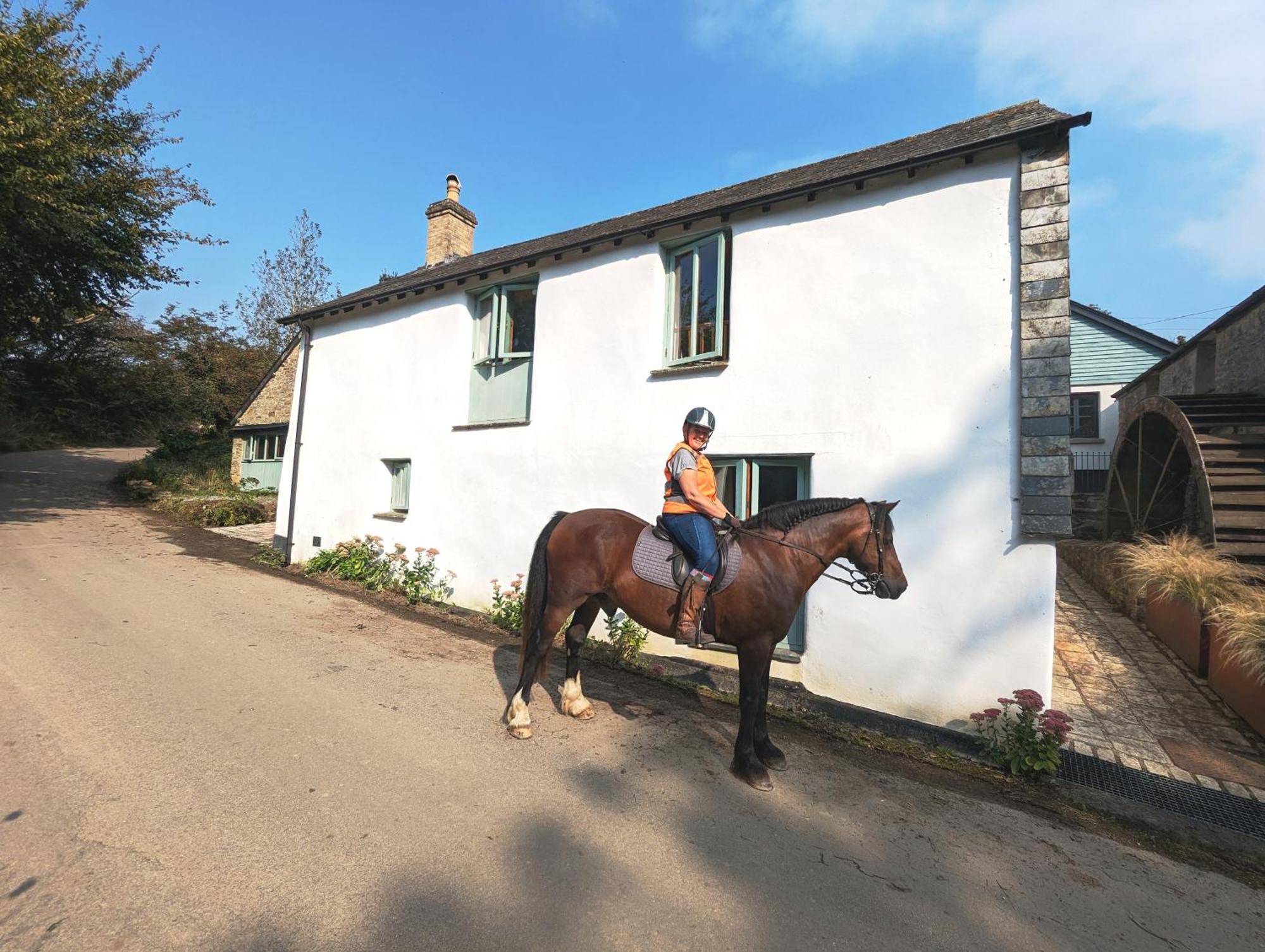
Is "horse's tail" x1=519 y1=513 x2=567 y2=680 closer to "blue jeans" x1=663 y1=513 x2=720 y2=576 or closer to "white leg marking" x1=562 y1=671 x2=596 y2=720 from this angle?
"white leg marking" x1=562 y1=671 x2=596 y2=720

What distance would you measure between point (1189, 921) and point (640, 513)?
5.05 m

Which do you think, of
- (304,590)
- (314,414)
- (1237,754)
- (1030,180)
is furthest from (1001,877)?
(314,414)

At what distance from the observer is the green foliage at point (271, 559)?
11.0 meters

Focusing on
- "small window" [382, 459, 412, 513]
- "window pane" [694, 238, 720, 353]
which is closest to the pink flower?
"window pane" [694, 238, 720, 353]

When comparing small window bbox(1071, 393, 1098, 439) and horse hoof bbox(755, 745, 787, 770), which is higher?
small window bbox(1071, 393, 1098, 439)

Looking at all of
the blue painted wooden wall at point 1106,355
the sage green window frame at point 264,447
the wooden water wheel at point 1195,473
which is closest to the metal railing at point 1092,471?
the blue painted wooden wall at point 1106,355

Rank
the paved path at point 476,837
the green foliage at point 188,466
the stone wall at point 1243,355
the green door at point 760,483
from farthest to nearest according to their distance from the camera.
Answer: the green foliage at point 188,466 < the stone wall at point 1243,355 < the green door at point 760,483 < the paved path at point 476,837

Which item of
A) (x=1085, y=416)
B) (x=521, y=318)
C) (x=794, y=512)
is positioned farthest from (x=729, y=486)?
(x=1085, y=416)

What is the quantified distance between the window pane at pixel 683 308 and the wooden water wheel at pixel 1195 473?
289 inches

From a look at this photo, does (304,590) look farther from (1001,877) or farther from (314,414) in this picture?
(1001,877)

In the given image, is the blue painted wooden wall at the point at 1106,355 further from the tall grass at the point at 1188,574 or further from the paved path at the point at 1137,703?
the paved path at the point at 1137,703

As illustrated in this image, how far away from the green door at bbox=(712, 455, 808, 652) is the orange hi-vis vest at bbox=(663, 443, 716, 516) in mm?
1684

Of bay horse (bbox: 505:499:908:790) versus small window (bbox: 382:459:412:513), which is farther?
small window (bbox: 382:459:412:513)

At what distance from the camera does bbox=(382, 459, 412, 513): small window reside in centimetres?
984
